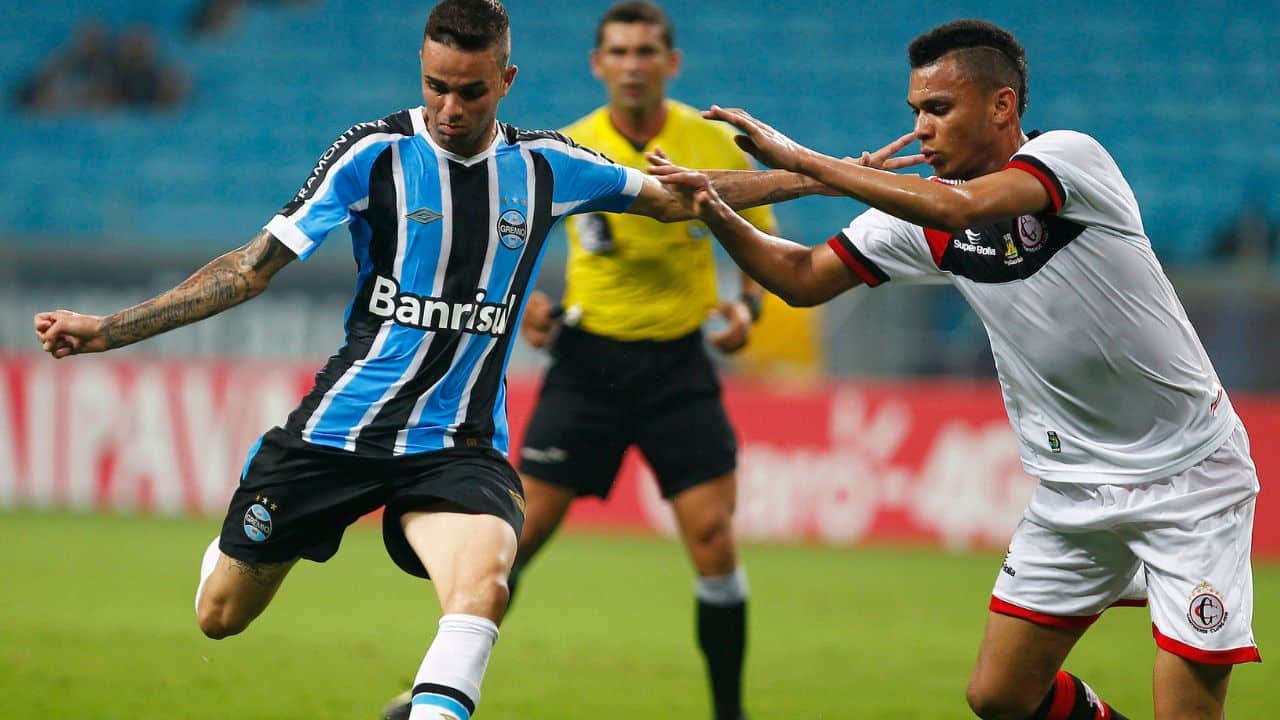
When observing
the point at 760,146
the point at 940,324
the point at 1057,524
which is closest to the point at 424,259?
the point at 760,146

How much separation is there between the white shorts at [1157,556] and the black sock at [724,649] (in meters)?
1.71

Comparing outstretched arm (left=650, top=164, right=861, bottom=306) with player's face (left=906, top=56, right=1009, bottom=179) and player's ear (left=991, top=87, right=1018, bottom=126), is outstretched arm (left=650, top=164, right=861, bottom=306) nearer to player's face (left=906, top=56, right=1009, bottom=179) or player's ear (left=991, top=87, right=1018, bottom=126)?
player's face (left=906, top=56, right=1009, bottom=179)

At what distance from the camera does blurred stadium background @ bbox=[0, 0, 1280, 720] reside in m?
7.29

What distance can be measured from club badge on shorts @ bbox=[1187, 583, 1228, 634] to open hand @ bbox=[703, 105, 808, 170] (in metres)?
1.59

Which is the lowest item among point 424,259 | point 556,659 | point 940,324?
point 556,659

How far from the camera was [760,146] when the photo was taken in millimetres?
4246

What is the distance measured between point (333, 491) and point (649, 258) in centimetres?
238

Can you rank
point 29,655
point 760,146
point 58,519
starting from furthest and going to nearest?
point 58,519
point 29,655
point 760,146

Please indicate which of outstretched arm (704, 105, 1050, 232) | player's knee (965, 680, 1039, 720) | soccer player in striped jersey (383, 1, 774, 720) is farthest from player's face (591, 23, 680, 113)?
player's knee (965, 680, 1039, 720)

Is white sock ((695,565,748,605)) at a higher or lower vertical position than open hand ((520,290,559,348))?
lower

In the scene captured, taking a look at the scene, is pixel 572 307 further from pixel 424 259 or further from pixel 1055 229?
pixel 1055 229

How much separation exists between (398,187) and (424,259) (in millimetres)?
227

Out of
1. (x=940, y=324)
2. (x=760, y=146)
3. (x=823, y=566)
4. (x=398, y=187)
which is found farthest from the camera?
(x=940, y=324)

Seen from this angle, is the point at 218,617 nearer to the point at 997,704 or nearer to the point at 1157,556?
the point at 997,704
